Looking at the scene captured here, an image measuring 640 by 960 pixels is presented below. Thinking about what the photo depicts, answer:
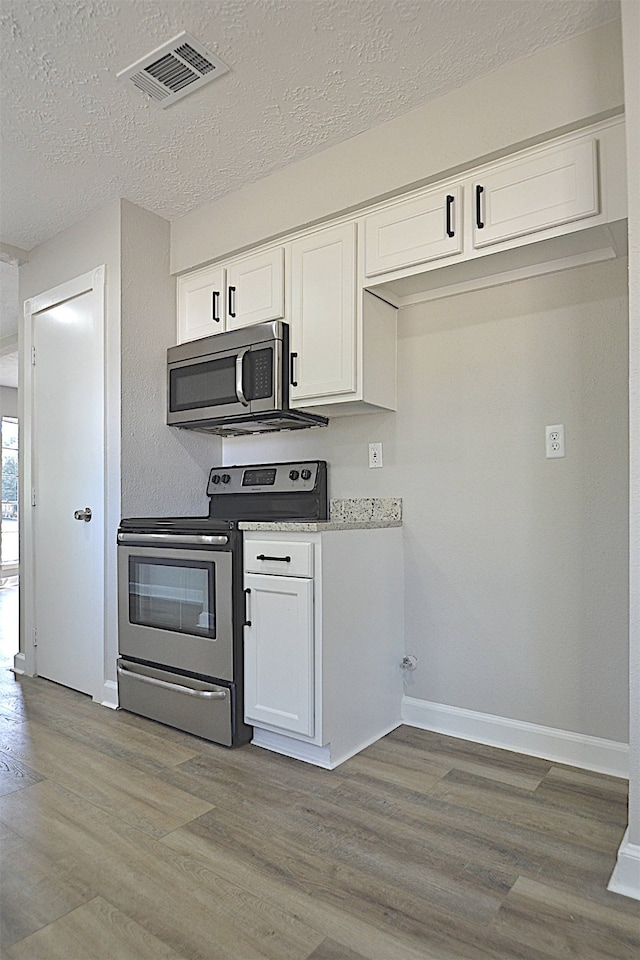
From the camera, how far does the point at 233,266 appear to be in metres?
3.00

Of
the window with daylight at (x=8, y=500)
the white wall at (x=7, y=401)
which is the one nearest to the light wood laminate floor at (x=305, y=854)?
the window with daylight at (x=8, y=500)

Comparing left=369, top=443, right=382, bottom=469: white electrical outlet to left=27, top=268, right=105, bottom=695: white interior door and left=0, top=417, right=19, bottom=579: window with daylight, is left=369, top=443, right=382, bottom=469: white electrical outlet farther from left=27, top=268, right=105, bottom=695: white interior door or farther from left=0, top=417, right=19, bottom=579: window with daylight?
left=0, top=417, right=19, bottom=579: window with daylight

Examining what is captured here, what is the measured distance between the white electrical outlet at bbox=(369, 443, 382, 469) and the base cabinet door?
30.5 inches

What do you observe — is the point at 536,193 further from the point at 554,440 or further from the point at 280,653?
the point at 280,653

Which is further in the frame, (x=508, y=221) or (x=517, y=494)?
(x=517, y=494)

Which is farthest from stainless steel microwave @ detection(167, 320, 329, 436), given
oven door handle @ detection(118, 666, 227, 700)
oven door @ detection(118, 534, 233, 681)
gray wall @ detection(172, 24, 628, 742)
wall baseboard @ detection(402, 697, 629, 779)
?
wall baseboard @ detection(402, 697, 629, 779)

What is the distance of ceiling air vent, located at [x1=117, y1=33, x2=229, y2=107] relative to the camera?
2.02 meters

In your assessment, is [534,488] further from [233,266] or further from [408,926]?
[233,266]

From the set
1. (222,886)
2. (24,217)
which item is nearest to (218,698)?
(222,886)

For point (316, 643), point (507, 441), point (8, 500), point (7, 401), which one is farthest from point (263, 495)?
point (7, 401)

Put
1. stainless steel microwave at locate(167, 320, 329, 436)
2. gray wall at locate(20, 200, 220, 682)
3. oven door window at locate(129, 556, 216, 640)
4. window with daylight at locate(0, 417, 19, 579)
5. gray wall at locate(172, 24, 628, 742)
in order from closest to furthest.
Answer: gray wall at locate(172, 24, 628, 742) → oven door window at locate(129, 556, 216, 640) → stainless steel microwave at locate(167, 320, 329, 436) → gray wall at locate(20, 200, 220, 682) → window with daylight at locate(0, 417, 19, 579)

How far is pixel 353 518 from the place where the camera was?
2.86 metres

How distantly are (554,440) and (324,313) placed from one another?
3.54 feet

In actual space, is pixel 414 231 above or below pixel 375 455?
above
